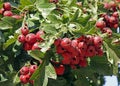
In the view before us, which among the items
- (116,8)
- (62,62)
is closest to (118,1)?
(116,8)

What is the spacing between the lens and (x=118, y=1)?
2746mm

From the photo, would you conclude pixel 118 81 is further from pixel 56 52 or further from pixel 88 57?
pixel 56 52

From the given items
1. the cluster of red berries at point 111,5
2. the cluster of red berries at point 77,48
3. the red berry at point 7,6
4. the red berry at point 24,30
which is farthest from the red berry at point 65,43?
the cluster of red berries at point 111,5

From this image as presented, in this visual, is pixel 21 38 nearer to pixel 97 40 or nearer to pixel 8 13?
pixel 8 13

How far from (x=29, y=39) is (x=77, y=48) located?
0.24 metres

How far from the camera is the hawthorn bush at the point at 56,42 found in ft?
7.30

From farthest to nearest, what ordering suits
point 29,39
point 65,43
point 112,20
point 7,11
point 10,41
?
point 112,20 < point 7,11 < point 10,41 < point 29,39 < point 65,43

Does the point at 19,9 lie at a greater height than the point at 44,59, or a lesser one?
greater

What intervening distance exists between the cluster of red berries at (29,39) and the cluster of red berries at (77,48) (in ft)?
0.35

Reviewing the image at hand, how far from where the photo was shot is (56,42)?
7.20 feet

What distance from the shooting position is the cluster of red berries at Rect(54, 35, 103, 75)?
2193mm

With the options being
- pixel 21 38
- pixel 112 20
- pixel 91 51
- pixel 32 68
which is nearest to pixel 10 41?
pixel 21 38

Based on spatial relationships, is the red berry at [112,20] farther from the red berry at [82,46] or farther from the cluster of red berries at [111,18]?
the red berry at [82,46]

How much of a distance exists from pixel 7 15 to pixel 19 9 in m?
0.08
